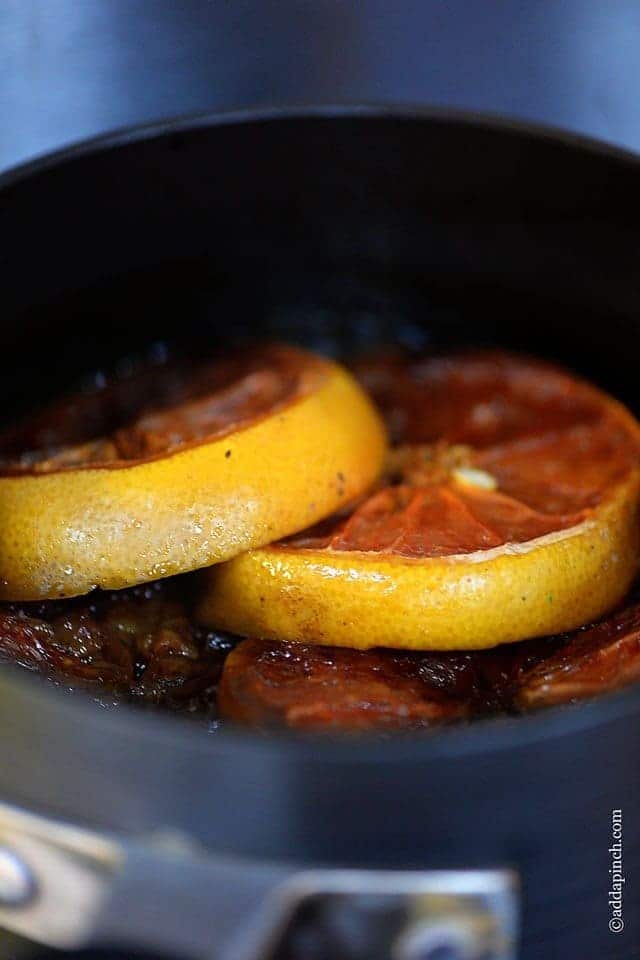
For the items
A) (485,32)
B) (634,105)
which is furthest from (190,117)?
(634,105)

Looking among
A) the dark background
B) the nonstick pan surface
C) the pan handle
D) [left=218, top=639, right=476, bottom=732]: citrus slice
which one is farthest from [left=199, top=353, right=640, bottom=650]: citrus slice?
the dark background

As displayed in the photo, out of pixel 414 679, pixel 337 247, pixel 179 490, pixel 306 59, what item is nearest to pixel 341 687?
pixel 414 679

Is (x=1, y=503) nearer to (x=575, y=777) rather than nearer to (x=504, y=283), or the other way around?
(x=575, y=777)

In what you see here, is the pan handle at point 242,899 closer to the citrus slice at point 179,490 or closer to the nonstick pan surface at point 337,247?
the nonstick pan surface at point 337,247

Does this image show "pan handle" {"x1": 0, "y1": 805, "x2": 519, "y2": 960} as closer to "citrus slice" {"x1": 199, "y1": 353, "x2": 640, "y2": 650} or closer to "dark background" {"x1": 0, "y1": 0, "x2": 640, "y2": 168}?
"citrus slice" {"x1": 199, "y1": 353, "x2": 640, "y2": 650}

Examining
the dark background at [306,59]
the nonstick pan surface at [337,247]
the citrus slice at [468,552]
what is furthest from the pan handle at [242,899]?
the dark background at [306,59]

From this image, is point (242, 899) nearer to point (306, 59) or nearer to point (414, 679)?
point (414, 679)
